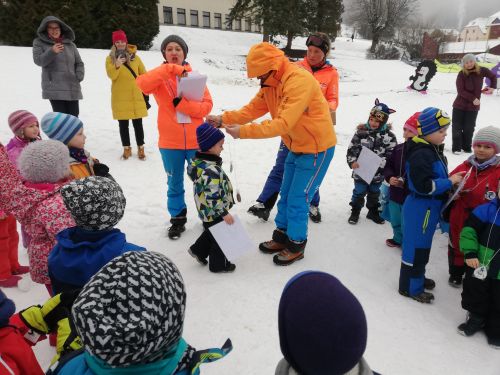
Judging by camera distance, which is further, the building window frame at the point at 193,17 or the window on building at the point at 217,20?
the window on building at the point at 217,20

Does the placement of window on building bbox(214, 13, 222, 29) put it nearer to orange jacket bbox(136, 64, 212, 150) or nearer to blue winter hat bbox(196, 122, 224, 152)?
orange jacket bbox(136, 64, 212, 150)

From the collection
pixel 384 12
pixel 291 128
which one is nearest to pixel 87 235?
pixel 291 128

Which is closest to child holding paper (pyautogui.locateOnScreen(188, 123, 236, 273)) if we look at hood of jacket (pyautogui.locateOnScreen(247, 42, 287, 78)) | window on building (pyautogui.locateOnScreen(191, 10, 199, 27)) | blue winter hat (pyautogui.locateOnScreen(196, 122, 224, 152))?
blue winter hat (pyautogui.locateOnScreen(196, 122, 224, 152))

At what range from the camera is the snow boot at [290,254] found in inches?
150

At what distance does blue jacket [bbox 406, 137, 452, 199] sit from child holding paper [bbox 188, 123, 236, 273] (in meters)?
1.66

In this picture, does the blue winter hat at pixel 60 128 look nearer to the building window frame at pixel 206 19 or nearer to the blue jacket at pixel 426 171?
the blue jacket at pixel 426 171

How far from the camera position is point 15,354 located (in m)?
1.58

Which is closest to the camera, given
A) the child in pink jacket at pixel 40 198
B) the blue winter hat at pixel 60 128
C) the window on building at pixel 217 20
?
the child in pink jacket at pixel 40 198

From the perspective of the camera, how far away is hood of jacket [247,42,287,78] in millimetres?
3322

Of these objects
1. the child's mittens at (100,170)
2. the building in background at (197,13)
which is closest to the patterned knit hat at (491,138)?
the child's mittens at (100,170)

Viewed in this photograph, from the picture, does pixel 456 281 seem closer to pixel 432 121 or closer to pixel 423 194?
pixel 423 194

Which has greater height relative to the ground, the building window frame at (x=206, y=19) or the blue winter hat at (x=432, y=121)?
the building window frame at (x=206, y=19)

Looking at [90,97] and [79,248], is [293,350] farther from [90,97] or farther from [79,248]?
[90,97]

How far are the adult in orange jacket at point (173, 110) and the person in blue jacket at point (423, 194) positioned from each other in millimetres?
2329
